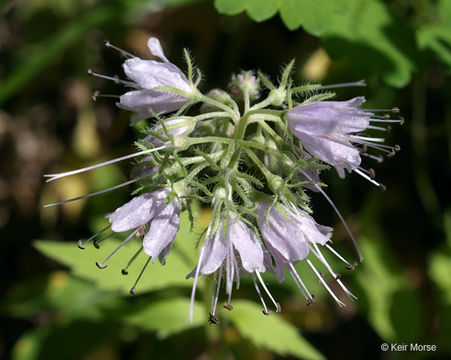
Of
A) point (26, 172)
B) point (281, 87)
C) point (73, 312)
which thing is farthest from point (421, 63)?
point (26, 172)

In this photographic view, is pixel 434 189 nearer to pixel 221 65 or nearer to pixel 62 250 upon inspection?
pixel 221 65

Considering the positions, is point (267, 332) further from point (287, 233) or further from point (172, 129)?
point (172, 129)

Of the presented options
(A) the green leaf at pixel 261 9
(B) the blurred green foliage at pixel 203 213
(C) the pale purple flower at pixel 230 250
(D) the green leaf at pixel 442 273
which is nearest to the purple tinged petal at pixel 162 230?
(C) the pale purple flower at pixel 230 250

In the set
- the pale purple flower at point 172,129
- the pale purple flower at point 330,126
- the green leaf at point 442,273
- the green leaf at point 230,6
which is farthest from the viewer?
the green leaf at point 442,273

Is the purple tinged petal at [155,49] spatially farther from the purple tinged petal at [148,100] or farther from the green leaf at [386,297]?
the green leaf at [386,297]

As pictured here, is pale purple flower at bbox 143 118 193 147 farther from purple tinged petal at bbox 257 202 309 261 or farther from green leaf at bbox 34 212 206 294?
green leaf at bbox 34 212 206 294

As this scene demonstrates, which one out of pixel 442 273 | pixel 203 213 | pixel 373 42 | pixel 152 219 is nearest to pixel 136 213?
pixel 152 219

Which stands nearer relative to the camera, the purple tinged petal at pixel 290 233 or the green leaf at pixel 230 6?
the purple tinged petal at pixel 290 233
